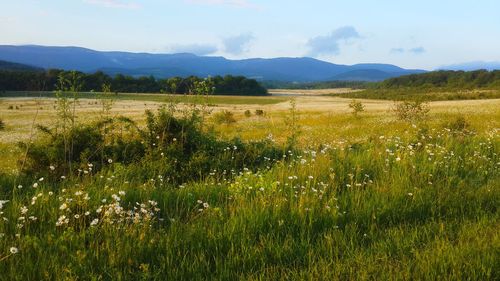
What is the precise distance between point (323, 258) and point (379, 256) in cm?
54

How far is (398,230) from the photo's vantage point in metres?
4.70

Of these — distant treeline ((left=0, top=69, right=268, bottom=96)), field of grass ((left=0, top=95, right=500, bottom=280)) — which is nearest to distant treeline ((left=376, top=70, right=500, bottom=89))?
distant treeline ((left=0, top=69, right=268, bottom=96))

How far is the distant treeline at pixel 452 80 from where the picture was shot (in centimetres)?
15612

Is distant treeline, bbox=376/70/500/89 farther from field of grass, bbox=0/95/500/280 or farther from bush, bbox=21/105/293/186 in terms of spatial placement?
field of grass, bbox=0/95/500/280

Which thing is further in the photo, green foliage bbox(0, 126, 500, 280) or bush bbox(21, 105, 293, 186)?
bush bbox(21, 105, 293, 186)

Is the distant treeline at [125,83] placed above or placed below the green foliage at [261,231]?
above

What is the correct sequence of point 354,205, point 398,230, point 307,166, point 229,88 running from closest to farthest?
point 398,230 → point 354,205 → point 307,166 → point 229,88

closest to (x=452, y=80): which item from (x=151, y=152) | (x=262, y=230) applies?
(x=151, y=152)

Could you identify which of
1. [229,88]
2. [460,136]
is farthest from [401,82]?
[460,136]

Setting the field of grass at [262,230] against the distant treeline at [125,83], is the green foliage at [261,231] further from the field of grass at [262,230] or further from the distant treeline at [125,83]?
the distant treeline at [125,83]

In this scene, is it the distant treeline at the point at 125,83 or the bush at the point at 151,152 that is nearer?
the bush at the point at 151,152

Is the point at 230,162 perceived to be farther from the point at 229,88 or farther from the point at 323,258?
the point at 229,88

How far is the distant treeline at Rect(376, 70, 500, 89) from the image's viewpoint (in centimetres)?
15612

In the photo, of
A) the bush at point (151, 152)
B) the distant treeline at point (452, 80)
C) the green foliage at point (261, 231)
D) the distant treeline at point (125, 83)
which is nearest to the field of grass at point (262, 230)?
the green foliage at point (261, 231)
